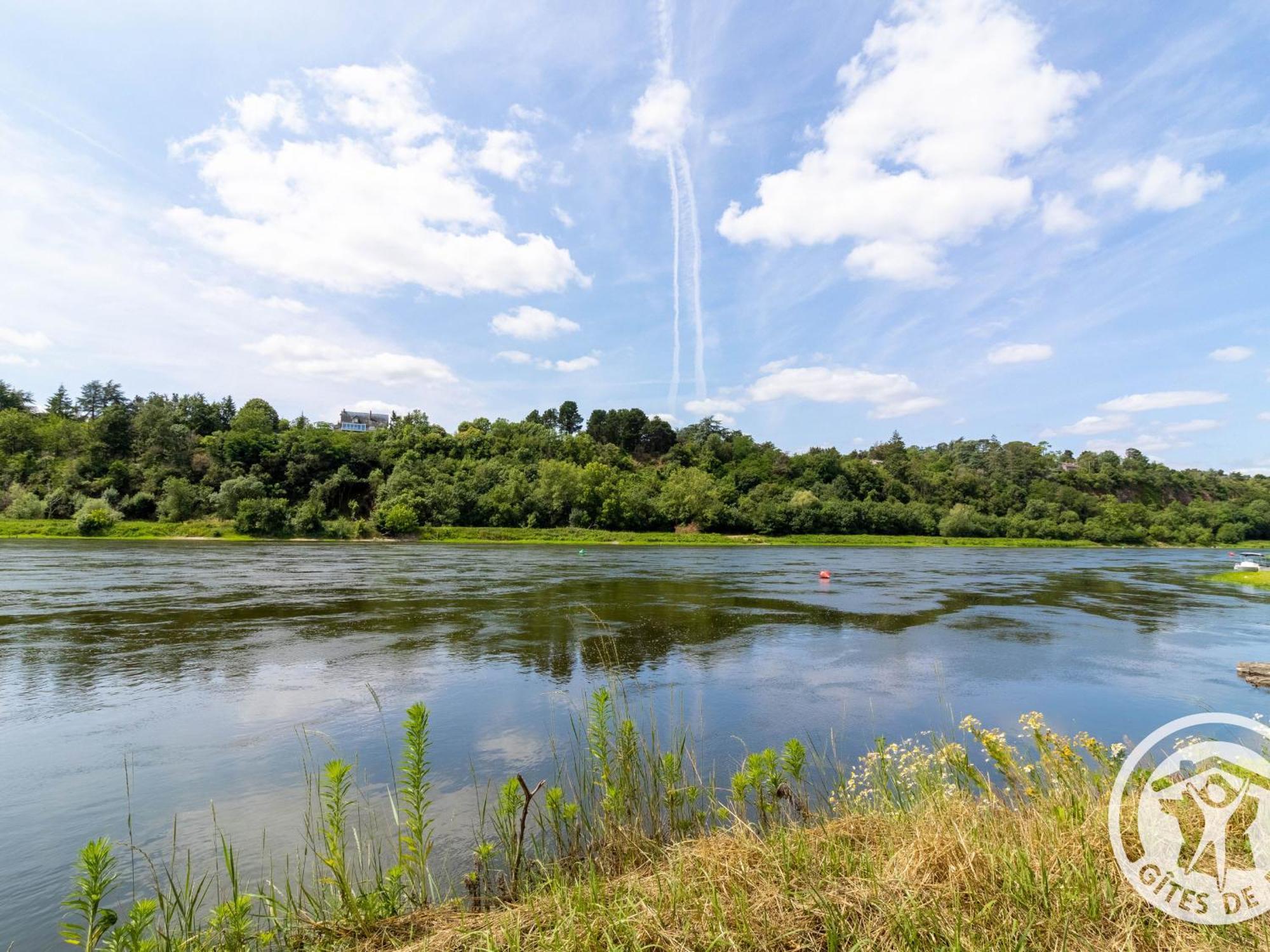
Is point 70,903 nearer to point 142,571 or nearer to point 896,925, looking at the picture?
point 896,925

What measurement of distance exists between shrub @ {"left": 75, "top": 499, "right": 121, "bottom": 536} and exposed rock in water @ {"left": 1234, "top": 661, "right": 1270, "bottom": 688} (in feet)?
268

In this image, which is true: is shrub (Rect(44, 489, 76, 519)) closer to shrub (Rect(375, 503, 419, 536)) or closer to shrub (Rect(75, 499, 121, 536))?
shrub (Rect(75, 499, 121, 536))

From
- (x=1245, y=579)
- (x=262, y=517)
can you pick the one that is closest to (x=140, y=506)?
(x=262, y=517)

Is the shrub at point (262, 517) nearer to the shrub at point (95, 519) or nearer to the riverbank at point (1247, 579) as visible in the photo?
the shrub at point (95, 519)

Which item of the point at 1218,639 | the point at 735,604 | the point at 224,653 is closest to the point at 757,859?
the point at 224,653

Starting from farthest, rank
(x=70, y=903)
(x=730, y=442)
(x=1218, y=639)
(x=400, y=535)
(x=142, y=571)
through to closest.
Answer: (x=730, y=442), (x=400, y=535), (x=142, y=571), (x=1218, y=639), (x=70, y=903)

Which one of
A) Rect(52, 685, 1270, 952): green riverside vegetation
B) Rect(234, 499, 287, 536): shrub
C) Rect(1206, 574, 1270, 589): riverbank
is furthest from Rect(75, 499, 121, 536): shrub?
Rect(1206, 574, 1270, 589): riverbank

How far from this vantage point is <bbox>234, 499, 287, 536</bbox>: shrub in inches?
2704

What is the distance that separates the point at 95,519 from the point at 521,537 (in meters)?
42.4

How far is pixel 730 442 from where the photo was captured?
14400cm

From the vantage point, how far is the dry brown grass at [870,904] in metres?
3.27

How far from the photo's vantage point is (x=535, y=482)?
92.9 meters

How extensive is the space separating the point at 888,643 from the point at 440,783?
15816 millimetres
